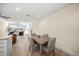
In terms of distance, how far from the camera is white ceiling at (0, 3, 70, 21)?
6.92 feet

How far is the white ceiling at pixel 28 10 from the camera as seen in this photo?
2.11 metres

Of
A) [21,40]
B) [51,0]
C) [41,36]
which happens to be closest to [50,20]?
[41,36]

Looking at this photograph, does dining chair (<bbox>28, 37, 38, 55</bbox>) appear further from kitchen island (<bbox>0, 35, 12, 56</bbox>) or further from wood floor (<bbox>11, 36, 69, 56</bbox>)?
kitchen island (<bbox>0, 35, 12, 56</bbox>)

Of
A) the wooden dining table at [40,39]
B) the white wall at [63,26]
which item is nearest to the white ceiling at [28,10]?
the white wall at [63,26]

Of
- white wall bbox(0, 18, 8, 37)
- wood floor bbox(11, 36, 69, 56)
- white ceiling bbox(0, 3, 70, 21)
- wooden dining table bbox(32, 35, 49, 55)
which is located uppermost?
white ceiling bbox(0, 3, 70, 21)

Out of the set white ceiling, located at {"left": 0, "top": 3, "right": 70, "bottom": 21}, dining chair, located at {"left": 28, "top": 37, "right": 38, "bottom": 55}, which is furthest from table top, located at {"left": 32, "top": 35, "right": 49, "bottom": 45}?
white ceiling, located at {"left": 0, "top": 3, "right": 70, "bottom": 21}

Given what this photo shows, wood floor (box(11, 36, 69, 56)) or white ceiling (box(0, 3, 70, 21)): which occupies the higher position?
white ceiling (box(0, 3, 70, 21))

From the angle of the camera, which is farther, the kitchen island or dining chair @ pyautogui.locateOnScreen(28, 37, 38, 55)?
dining chair @ pyautogui.locateOnScreen(28, 37, 38, 55)

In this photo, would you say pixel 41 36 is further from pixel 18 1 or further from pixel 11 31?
pixel 18 1

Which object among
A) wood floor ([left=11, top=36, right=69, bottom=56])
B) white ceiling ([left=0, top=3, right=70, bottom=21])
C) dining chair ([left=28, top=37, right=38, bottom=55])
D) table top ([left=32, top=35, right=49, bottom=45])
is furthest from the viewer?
table top ([left=32, top=35, right=49, bottom=45])

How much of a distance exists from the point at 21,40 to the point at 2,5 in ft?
3.56

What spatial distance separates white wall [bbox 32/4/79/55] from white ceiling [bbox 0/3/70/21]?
0.64ft

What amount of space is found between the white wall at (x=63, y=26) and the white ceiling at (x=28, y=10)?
20 cm

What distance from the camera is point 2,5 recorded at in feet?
6.83
